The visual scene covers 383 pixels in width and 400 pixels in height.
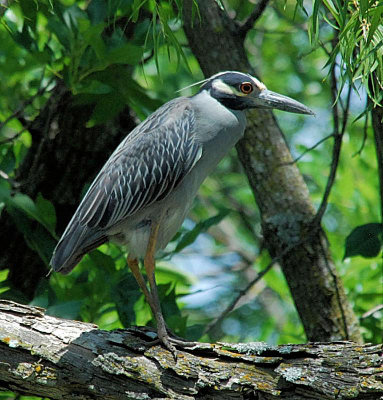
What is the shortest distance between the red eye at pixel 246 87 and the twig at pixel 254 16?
2.38ft

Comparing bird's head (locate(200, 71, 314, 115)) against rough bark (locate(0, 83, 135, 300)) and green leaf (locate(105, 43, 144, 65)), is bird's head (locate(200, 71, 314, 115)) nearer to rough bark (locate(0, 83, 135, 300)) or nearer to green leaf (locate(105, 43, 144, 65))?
green leaf (locate(105, 43, 144, 65))

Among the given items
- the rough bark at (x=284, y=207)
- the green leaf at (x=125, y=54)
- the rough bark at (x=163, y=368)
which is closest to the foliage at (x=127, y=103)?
the green leaf at (x=125, y=54)

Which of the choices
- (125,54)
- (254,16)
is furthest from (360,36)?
(254,16)

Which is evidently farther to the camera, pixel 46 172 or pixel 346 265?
pixel 346 265

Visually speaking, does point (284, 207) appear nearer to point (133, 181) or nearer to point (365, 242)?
point (365, 242)

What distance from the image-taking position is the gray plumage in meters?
3.50

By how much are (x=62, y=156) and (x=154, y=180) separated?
1263mm

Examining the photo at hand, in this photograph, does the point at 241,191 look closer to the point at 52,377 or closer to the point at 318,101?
the point at 318,101

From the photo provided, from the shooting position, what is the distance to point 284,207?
4.25 m

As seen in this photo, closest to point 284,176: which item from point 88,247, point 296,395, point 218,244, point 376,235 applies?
point 376,235

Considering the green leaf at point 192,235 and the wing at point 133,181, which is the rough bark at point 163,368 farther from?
the green leaf at point 192,235

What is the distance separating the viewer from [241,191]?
707cm

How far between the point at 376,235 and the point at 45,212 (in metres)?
1.89

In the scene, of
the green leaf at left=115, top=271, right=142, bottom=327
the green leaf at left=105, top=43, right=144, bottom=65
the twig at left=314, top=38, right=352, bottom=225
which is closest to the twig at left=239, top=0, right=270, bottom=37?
the twig at left=314, top=38, right=352, bottom=225
